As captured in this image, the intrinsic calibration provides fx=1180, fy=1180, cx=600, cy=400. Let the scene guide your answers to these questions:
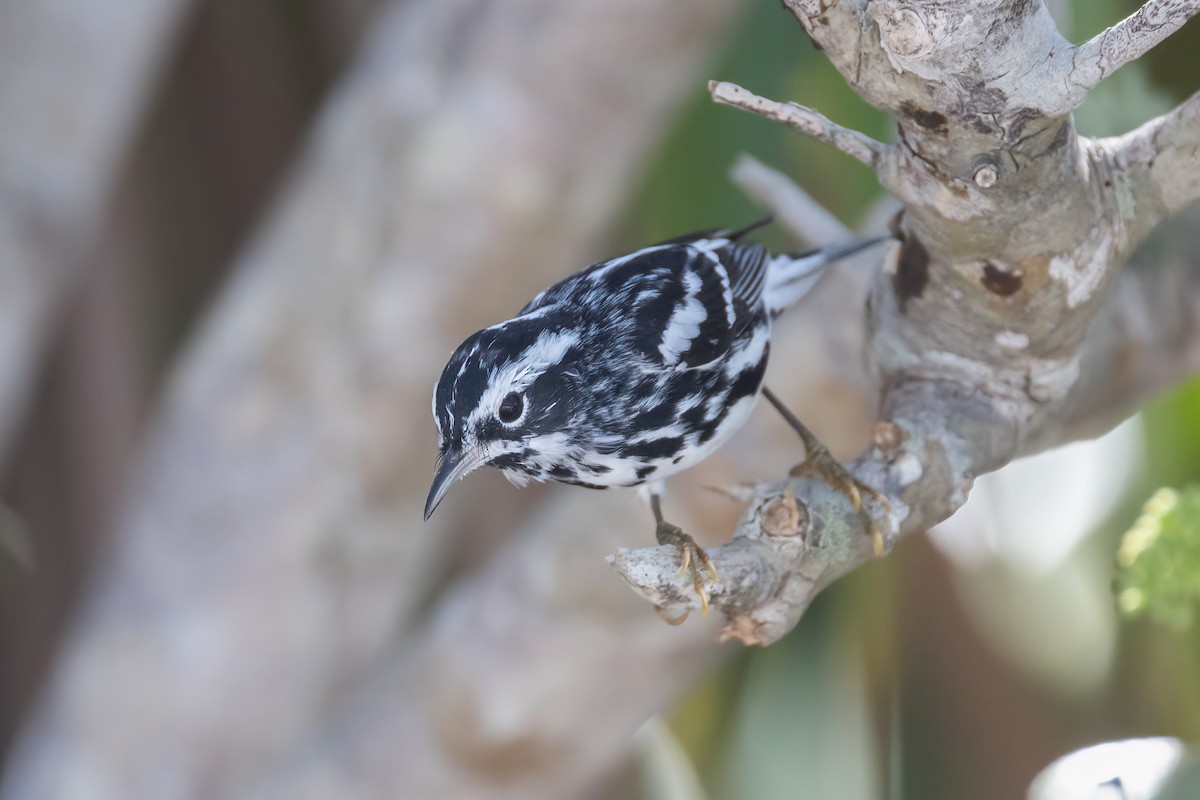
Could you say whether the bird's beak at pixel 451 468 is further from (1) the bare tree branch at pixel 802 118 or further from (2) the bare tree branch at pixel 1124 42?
(2) the bare tree branch at pixel 1124 42

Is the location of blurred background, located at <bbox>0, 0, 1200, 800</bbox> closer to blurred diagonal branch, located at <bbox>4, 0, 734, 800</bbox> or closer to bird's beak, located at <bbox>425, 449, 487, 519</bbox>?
blurred diagonal branch, located at <bbox>4, 0, 734, 800</bbox>

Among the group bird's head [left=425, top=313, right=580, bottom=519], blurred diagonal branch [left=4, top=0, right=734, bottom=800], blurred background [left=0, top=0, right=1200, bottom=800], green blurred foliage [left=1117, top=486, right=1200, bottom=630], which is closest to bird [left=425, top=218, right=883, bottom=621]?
bird's head [left=425, top=313, right=580, bottom=519]

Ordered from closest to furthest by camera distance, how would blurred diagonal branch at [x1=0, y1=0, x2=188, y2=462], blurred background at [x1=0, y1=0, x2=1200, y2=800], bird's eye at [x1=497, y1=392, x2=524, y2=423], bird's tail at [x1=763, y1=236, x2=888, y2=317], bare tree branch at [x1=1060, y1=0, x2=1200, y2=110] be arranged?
bare tree branch at [x1=1060, y1=0, x2=1200, y2=110] → bird's eye at [x1=497, y1=392, x2=524, y2=423] → bird's tail at [x1=763, y1=236, x2=888, y2=317] → blurred background at [x1=0, y1=0, x2=1200, y2=800] → blurred diagonal branch at [x1=0, y1=0, x2=188, y2=462]

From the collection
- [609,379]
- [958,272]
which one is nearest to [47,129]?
[609,379]

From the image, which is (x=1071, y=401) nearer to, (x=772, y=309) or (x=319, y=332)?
(x=772, y=309)

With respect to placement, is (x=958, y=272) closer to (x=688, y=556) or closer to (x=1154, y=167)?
(x=1154, y=167)

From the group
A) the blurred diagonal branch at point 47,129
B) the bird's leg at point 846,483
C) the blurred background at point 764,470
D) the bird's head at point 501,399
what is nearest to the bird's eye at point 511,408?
the bird's head at point 501,399
